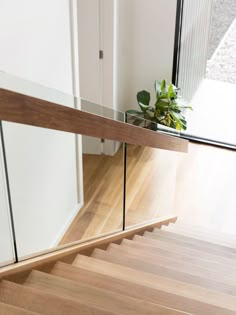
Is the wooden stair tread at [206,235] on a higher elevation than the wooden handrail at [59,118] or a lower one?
lower

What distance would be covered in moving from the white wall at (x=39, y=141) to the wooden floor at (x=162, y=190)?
335mm

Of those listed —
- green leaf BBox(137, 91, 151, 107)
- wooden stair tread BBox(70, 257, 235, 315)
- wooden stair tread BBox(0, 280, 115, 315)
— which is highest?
wooden stair tread BBox(0, 280, 115, 315)

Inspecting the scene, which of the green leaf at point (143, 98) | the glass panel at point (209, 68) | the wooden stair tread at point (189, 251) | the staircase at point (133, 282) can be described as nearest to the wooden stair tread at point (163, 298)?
the staircase at point (133, 282)

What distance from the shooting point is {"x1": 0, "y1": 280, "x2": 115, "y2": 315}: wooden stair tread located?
5.76 feet

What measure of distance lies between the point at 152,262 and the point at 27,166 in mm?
1034

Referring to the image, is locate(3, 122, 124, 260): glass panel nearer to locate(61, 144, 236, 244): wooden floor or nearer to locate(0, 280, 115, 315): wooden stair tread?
locate(61, 144, 236, 244): wooden floor

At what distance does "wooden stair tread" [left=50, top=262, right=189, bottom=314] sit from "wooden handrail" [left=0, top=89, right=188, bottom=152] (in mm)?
626

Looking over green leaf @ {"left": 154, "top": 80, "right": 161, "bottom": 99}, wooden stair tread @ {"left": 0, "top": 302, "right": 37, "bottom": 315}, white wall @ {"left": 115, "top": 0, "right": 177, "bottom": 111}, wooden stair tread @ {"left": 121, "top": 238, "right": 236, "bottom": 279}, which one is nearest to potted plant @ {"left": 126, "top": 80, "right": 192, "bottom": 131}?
green leaf @ {"left": 154, "top": 80, "right": 161, "bottom": 99}

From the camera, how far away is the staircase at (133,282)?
73.3 inches

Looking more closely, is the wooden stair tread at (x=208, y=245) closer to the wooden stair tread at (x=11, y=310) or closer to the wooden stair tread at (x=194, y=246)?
the wooden stair tread at (x=194, y=246)

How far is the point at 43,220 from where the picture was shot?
3660 millimetres

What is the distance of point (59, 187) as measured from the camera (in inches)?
155

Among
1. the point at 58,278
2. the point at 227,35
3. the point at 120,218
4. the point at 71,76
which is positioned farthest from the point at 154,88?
the point at 58,278

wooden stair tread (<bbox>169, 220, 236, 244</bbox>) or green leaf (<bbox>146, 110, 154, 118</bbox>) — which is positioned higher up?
green leaf (<bbox>146, 110, 154, 118</bbox>)
